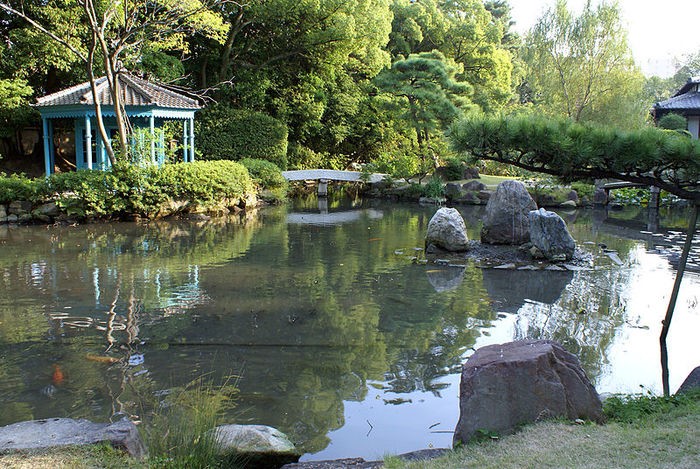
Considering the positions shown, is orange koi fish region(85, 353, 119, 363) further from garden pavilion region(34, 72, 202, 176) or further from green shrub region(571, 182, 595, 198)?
green shrub region(571, 182, 595, 198)

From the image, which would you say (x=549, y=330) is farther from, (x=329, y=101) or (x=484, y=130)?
(x=329, y=101)

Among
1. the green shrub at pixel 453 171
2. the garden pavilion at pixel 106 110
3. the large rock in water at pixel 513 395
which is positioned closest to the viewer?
the large rock in water at pixel 513 395

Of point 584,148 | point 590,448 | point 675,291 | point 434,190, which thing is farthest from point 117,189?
point 590,448

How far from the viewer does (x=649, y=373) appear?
19.2 feet

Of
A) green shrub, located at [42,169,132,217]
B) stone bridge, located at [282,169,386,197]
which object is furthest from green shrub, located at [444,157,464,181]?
green shrub, located at [42,169,132,217]

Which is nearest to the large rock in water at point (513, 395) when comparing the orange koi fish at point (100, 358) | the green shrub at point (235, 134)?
the orange koi fish at point (100, 358)

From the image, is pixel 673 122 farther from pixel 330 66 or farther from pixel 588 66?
pixel 330 66

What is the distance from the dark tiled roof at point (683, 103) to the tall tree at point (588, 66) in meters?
1.34

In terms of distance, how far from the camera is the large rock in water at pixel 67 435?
3.36 meters

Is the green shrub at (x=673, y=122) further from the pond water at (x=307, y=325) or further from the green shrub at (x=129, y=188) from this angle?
the green shrub at (x=129, y=188)

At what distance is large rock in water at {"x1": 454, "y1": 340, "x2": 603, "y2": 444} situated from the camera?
12.8 ft

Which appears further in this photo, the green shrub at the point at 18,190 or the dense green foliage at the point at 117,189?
the dense green foliage at the point at 117,189

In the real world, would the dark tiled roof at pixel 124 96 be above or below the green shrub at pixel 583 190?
above

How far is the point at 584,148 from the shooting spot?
5.33 meters
